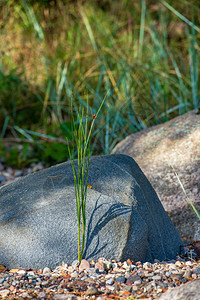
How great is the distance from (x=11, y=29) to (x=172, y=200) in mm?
3880

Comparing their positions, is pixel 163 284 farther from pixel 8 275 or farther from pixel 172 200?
pixel 172 200

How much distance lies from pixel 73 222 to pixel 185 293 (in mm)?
524

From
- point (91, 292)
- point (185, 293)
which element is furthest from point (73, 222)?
point (185, 293)

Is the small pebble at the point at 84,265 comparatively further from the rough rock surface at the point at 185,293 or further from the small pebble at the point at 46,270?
the rough rock surface at the point at 185,293

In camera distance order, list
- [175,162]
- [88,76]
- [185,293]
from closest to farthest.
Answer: [185,293], [175,162], [88,76]

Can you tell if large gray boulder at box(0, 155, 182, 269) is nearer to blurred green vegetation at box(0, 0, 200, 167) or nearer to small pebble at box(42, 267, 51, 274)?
small pebble at box(42, 267, 51, 274)

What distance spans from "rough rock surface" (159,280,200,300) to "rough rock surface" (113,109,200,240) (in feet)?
2.98

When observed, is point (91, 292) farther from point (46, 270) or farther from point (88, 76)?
point (88, 76)

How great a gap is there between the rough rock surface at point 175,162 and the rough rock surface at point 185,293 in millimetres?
908

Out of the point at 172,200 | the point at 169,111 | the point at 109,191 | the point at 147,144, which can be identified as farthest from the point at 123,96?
the point at 109,191

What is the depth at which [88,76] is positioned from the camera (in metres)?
3.89

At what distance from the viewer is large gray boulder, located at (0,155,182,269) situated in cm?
143

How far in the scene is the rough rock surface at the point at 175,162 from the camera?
208 centimetres

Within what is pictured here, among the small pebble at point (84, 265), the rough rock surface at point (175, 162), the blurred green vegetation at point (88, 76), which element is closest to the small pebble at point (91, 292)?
the small pebble at point (84, 265)
